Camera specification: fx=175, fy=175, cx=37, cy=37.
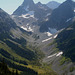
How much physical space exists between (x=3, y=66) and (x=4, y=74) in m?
9.26

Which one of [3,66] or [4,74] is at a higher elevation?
[3,66]

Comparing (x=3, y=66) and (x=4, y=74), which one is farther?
(x=3, y=66)

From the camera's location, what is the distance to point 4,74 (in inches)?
4658

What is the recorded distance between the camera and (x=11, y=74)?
124938 millimetres

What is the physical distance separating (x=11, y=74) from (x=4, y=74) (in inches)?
305

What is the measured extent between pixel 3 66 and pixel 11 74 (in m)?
8.24

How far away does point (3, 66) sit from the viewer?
414ft
